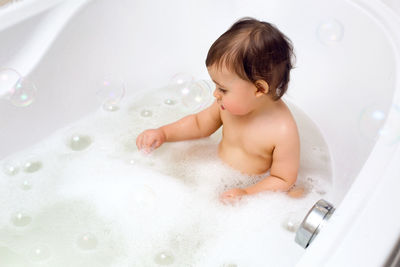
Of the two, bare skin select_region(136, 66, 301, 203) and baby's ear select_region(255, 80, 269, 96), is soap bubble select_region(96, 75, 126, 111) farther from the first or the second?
baby's ear select_region(255, 80, 269, 96)

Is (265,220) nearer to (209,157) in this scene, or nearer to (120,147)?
(209,157)

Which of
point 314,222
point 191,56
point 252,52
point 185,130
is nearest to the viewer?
point 314,222

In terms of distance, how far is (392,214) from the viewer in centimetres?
66

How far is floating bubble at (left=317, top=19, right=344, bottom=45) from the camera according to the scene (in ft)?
4.27

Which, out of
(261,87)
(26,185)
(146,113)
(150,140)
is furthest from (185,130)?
(26,185)

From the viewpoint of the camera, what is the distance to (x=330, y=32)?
1308mm

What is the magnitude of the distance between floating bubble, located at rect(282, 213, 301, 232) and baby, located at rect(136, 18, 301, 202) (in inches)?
2.8

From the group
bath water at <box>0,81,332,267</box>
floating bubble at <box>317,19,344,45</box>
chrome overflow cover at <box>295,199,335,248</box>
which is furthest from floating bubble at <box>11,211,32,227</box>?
floating bubble at <box>317,19,344,45</box>

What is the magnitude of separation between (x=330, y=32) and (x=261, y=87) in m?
0.44

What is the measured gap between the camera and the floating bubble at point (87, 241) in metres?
1.04

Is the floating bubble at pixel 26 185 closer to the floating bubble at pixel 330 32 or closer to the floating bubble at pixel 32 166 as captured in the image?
the floating bubble at pixel 32 166

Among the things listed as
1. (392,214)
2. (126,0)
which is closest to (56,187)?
(126,0)

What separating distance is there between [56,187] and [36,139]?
196mm

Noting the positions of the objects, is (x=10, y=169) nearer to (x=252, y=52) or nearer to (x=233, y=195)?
(x=233, y=195)
